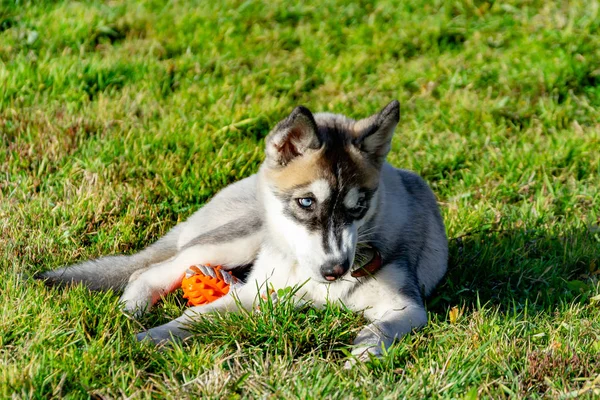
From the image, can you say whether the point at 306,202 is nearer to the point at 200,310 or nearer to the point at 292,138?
the point at 292,138

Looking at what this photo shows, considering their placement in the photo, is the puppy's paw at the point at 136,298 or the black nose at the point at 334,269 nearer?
the black nose at the point at 334,269

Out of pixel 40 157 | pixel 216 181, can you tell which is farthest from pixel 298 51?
pixel 40 157

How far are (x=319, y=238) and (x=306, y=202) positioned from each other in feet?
0.74

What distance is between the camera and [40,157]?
5.91 m

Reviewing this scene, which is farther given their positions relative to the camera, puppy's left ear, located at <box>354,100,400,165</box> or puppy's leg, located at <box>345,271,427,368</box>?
puppy's left ear, located at <box>354,100,400,165</box>

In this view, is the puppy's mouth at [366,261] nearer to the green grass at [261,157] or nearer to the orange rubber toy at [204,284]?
the green grass at [261,157]

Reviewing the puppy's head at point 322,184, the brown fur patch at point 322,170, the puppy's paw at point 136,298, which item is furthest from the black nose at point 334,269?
the puppy's paw at point 136,298

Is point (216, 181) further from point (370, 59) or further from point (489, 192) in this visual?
point (370, 59)

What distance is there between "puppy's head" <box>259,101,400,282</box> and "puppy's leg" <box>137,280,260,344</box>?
351 millimetres

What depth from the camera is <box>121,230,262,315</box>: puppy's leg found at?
4500mm

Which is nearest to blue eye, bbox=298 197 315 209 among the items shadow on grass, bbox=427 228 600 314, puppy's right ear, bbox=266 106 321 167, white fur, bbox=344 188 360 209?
white fur, bbox=344 188 360 209

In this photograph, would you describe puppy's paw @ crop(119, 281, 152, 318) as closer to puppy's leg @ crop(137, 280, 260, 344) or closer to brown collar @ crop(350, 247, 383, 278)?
puppy's leg @ crop(137, 280, 260, 344)

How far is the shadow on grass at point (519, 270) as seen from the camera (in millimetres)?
4676

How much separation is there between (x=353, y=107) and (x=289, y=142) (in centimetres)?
301
